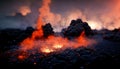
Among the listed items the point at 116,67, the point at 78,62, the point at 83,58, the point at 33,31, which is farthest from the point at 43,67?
the point at 33,31

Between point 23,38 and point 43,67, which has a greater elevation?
point 23,38

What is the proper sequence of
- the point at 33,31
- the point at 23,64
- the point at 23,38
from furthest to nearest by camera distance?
the point at 33,31, the point at 23,38, the point at 23,64

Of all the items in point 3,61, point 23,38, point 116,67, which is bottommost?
point 116,67

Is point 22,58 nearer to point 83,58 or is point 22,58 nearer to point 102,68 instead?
point 83,58

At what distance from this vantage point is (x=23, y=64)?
86.2m

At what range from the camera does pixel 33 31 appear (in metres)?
200

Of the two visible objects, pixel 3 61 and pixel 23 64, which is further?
pixel 3 61

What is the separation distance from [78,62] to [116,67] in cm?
2045

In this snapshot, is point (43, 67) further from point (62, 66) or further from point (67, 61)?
point (67, 61)

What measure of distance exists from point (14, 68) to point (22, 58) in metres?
17.2

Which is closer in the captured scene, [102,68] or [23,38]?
[102,68]

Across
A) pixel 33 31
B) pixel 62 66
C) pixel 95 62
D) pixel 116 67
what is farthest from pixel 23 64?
pixel 33 31

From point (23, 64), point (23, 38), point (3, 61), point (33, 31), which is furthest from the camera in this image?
point (33, 31)

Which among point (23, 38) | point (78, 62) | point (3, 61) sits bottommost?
point (78, 62)
